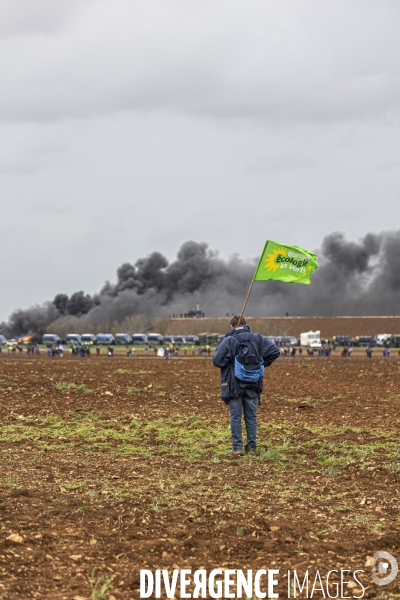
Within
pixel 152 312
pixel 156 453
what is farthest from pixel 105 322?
pixel 156 453

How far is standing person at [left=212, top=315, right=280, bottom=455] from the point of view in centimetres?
1339

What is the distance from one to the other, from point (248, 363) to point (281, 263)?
150 inches

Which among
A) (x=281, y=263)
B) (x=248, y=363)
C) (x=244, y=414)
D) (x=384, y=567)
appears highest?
(x=281, y=263)

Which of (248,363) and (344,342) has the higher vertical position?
(248,363)

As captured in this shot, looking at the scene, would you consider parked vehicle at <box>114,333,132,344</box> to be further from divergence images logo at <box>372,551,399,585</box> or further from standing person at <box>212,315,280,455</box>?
divergence images logo at <box>372,551,399,585</box>

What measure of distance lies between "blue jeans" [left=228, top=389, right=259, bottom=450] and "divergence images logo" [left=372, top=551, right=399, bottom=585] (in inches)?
238

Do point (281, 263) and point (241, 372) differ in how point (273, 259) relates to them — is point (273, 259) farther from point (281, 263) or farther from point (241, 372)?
point (241, 372)

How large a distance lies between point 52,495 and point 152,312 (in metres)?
163

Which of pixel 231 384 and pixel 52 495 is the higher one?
pixel 231 384

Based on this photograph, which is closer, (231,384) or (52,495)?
(52,495)

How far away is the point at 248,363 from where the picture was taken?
1338cm

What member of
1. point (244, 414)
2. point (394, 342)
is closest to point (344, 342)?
point (394, 342)

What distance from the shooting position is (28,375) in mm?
27812

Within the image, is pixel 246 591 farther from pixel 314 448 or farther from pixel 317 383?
pixel 317 383
